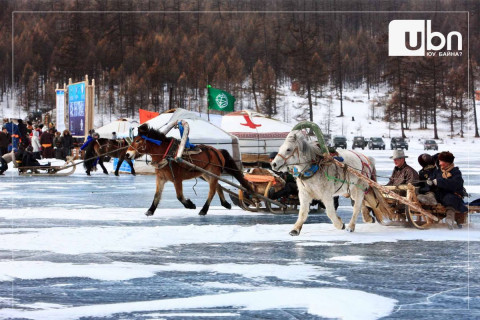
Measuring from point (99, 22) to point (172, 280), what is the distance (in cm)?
808

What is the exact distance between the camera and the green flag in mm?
23602

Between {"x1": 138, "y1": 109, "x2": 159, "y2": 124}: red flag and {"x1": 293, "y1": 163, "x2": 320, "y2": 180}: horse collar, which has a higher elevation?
{"x1": 138, "y1": 109, "x2": 159, "y2": 124}: red flag

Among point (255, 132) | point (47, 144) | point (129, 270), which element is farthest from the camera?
point (47, 144)

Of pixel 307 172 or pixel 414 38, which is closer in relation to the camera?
pixel 414 38

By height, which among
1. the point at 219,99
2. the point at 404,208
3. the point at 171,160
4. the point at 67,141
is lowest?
the point at 404,208

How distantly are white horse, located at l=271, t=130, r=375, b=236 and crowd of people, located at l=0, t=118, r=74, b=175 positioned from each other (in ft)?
42.5

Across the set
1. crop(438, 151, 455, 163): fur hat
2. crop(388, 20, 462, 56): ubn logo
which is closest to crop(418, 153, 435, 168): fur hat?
crop(438, 151, 455, 163): fur hat

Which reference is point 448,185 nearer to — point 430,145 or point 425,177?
point 425,177

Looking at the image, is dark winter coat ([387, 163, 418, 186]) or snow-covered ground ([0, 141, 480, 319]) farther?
dark winter coat ([387, 163, 418, 186])

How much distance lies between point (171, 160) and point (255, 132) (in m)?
13.2

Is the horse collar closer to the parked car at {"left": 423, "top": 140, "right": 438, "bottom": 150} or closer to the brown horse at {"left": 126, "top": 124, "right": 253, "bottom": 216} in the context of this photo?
the brown horse at {"left": 126, "top": 124, "right": 253, "bottom": 216}

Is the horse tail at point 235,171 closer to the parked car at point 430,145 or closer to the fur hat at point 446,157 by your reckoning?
the fur hat at point 446,157

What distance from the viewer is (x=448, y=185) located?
10.2 metres

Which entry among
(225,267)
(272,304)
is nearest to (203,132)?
(225,267)
